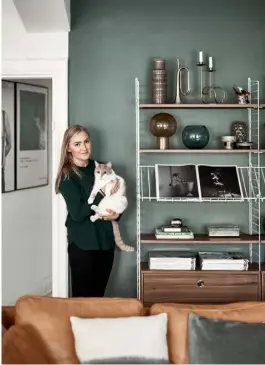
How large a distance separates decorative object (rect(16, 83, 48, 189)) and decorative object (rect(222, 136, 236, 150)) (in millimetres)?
1892

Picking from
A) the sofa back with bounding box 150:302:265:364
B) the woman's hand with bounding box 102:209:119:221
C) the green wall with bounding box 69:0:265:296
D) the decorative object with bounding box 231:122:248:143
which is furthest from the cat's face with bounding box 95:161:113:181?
the sofa back with bounding box 150:302:265:364

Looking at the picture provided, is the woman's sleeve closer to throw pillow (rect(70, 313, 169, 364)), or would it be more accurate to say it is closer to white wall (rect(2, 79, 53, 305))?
white wall (rect(2, 79, 53, 305))

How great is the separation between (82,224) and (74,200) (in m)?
0.21

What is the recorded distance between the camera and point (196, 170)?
412 cm

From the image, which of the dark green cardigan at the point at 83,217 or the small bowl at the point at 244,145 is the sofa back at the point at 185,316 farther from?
the small bowl at the point at 244,145

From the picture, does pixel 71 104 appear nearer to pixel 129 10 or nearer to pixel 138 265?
pixel 129 10

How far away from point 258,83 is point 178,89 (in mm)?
565

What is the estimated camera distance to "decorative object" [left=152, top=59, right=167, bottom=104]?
13.1 ft

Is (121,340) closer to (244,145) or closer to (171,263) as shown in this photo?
(171,263)

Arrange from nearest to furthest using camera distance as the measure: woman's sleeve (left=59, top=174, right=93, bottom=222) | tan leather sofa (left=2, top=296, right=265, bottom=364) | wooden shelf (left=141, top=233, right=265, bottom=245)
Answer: tan leather sofa (left=2, top=296, right=265, bottom=364) < woman's sleeve (left=59, top=174, right=93, bottom=222) < wooden shelf (left=141, top=233, right=265, bottom=245)

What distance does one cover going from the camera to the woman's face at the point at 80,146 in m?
3.84

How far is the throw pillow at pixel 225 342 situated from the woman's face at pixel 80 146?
1.60 meters

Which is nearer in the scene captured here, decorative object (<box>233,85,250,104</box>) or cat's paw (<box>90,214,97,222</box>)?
cat's paw (<box>90,214,97,222</box>)

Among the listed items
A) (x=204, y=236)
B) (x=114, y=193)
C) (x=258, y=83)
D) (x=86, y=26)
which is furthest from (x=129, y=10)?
(x=204, y=236)
